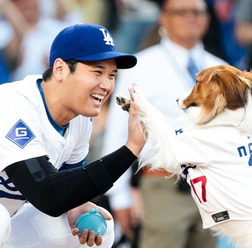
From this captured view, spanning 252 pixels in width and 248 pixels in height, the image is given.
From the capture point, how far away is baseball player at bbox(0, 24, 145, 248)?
4895 mm

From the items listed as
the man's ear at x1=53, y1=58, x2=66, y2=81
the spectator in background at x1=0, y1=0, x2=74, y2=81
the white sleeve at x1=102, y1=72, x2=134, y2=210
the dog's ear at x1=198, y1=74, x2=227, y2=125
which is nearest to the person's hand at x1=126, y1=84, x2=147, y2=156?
the dog's ear at x1=198, y1=74, x2=227, y2=125

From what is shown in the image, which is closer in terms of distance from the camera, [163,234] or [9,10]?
[163,234]

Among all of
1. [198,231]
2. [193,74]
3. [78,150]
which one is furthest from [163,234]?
[78,150]

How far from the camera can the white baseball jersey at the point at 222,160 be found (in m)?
5.10

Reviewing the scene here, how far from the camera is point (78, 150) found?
5.68 m

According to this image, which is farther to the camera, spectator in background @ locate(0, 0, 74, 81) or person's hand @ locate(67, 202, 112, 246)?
spectator in background @ locate(0, 0, 74, 81)

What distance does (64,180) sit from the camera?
4895mm

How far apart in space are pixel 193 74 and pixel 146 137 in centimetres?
219

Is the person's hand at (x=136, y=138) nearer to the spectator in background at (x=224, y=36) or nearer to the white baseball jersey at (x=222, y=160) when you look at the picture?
the white baseball jersey at (x=222, y=160)

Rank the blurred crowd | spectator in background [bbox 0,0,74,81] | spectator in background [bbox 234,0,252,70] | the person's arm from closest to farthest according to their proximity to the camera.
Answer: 1. the person's arm
2. the blurred crowd
3. spectator in background [bbox 0,0,74,81]
4. spectator in background [bbox 234,0,252,70]

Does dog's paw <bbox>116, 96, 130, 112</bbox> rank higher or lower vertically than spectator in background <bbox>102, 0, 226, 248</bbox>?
higher

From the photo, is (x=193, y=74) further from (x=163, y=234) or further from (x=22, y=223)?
(x=22, y=223)

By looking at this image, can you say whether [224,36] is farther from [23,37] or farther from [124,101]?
[124,101]

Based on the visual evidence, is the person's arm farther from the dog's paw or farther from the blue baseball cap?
the blue baseball cap
